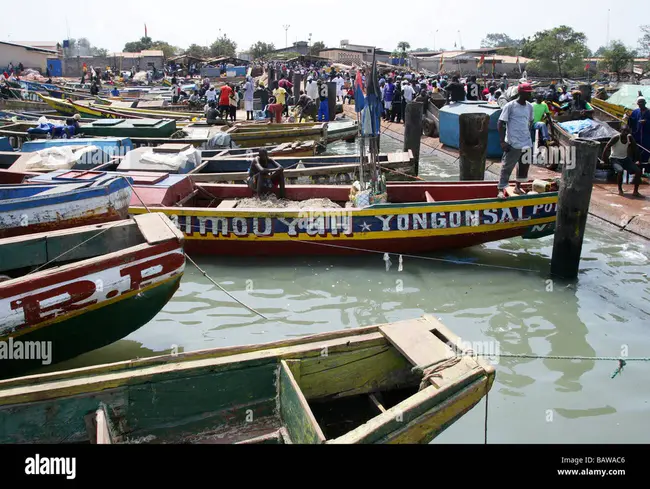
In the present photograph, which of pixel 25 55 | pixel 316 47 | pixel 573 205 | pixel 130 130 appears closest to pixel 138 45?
pixel 316 47

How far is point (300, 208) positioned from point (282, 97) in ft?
43.3

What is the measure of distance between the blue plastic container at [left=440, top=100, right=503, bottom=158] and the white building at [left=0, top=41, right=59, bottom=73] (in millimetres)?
44622

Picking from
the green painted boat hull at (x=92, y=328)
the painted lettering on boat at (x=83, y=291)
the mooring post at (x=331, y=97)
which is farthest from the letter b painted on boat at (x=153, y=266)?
the mooring post at (x=331, y=97)

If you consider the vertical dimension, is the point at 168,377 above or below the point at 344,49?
below

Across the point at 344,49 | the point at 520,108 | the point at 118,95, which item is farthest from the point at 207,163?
the point at 344,49

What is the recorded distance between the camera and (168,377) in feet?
12.6

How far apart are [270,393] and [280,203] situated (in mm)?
5154

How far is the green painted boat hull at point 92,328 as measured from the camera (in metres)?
4.99

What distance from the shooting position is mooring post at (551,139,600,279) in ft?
23.7

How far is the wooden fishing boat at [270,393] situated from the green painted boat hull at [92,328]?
4.87ft

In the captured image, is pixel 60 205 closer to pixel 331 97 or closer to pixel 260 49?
pixel 331 97
